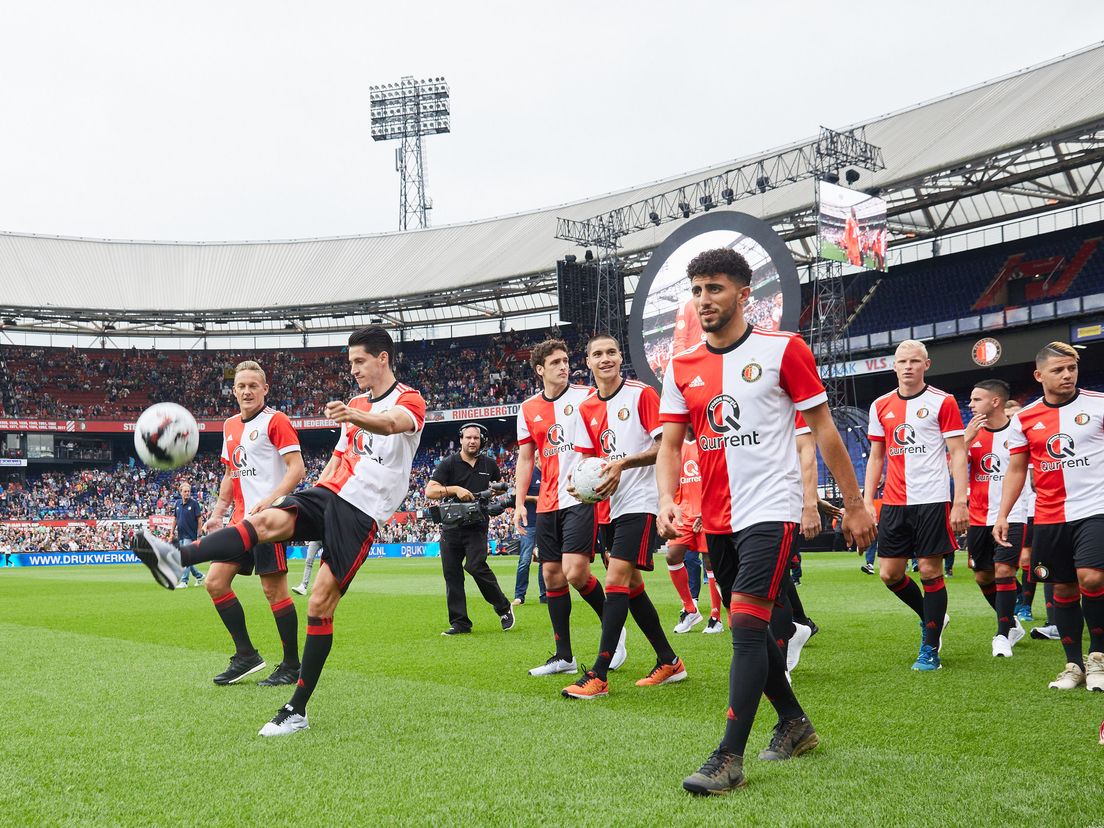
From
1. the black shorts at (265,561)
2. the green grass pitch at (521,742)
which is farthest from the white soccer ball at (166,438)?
the green grass pitch at (521,742)

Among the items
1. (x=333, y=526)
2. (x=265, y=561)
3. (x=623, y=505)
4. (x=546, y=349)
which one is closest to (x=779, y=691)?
(x=623, y=505)

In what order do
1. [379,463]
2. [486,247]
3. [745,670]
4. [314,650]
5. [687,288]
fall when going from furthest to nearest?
[486,247]
[687,288]
[379,463]
[314,650]
[745,670]

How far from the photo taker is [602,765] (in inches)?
155

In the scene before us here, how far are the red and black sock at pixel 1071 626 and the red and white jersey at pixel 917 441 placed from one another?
3.40ft

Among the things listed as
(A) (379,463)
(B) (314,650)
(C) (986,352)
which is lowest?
(B) (314,650)

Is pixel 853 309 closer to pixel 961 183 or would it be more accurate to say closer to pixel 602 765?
pixel 961 183

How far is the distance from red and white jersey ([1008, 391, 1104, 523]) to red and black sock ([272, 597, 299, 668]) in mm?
4957

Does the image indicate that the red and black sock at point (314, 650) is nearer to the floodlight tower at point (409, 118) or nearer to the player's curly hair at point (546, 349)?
the player's curly hair at point (546, 349)

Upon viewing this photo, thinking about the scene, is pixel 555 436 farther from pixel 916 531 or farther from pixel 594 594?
pixel 916 531

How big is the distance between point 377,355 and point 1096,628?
15.2 ft

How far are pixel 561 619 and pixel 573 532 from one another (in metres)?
0.75

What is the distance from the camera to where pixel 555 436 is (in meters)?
7.05

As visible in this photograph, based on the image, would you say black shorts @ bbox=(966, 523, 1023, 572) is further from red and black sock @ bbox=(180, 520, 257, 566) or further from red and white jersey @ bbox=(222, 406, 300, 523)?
red and black sock @ bbox=(180, 520, 257, 566)

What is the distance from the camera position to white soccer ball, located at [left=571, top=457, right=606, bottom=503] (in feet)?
17.5
